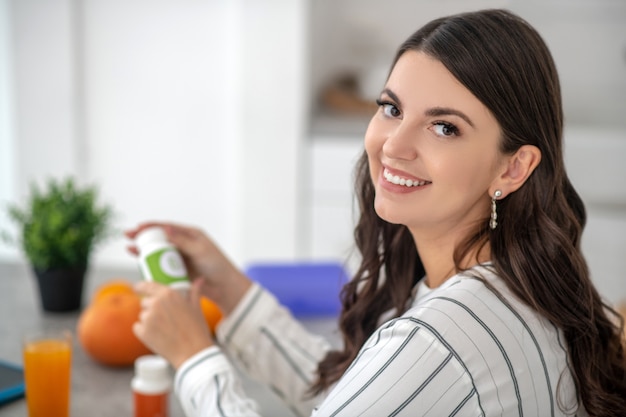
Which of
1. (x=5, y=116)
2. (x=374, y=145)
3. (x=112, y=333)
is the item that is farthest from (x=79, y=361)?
(x=5, y=116)

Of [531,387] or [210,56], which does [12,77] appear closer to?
[210,56]

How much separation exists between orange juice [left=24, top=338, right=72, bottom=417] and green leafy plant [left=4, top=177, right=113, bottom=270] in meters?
0.39

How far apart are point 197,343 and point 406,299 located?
1.14ft

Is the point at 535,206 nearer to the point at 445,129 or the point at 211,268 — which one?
the point at 445,129

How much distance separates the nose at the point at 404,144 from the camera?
3.46ft

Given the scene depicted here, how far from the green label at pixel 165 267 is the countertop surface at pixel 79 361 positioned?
7.3 inches

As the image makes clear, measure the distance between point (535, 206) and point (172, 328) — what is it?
56 cm

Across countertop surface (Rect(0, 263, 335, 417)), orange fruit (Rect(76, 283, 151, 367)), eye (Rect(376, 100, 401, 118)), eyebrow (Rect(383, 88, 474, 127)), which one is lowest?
countertop surface (Rect(0, 263, 335, 417))

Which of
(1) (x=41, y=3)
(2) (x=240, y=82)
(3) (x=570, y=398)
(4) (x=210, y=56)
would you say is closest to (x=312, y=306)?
(3) (x=570, y=398)

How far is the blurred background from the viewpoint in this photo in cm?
329

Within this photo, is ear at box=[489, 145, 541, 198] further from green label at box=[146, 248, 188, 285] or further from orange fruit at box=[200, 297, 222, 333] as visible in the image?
orange fruit at box=[200, 297, 222, 333]

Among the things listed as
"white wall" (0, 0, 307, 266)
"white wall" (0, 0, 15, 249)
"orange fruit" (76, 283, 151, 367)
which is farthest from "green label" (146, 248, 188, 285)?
"white wall" (0, 0, 15, 249)

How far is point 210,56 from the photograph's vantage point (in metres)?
3.57

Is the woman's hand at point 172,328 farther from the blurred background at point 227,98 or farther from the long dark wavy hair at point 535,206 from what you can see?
the blurred background at point 227,98
